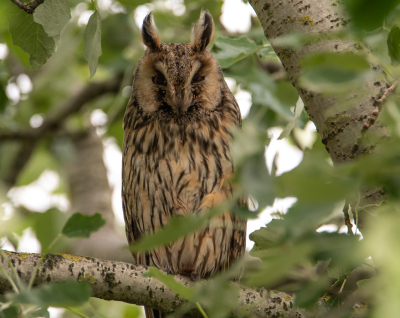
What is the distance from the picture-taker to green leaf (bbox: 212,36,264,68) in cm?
165

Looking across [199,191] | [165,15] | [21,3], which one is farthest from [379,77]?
[165,15]

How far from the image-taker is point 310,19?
115 cm

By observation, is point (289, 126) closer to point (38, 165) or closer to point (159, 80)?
point (159, 80)

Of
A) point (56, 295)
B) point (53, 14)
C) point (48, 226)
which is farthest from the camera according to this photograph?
point (48, 226)

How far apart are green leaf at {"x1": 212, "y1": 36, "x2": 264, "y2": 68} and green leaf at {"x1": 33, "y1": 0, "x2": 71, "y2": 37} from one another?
27.5 inches

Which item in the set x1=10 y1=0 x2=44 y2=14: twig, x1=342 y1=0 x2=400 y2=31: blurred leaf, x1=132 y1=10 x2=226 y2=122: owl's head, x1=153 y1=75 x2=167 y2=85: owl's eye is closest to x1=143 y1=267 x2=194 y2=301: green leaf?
x1=342 y1=0 x2=400 y2=31: blurred leaf

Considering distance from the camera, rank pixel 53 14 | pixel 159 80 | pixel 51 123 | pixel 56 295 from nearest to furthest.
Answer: pixel 56 295
pixel 53 14
pixel 159 80
pixel 51 123

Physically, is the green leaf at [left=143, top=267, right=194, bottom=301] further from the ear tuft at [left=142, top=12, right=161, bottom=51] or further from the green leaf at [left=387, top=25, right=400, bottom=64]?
the ear tuft at [left=142, top=12, right=161, bottom=51]

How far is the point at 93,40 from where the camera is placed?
3.67ft

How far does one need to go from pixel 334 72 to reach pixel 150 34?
1578mm

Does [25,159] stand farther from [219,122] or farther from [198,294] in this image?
[198,294]

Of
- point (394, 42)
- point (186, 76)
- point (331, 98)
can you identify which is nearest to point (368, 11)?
point (394, 42)

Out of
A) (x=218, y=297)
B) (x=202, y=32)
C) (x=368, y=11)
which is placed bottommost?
(x=202, y=32)

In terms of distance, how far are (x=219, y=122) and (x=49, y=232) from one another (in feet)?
2.74
